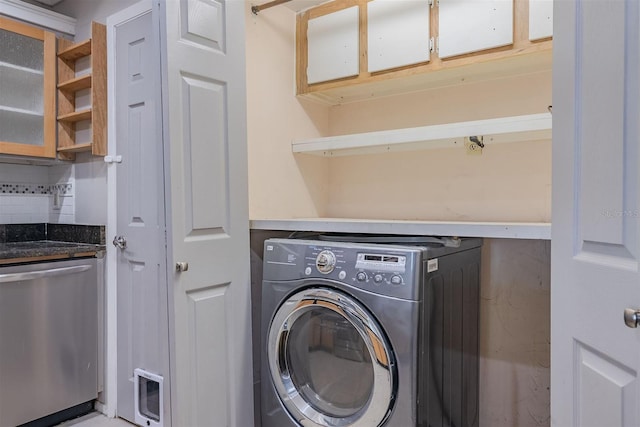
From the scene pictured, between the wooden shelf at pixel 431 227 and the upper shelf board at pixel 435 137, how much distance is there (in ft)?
1.24

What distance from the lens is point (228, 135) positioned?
5.90 feet

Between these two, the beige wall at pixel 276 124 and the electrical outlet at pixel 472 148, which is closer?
the electrical outlet at pixel 472 148

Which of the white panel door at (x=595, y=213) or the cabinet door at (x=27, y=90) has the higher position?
the cabinet door at (x=27, y=90)

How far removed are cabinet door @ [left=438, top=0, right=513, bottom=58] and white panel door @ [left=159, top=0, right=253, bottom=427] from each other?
2.99 feet

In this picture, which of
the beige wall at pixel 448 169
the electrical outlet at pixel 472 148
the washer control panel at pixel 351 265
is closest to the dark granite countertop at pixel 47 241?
the washer control panel at pixel 351 265

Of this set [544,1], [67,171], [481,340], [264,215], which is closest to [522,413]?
[481,340]

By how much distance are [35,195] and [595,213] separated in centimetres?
286

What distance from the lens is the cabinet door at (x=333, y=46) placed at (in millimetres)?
2207

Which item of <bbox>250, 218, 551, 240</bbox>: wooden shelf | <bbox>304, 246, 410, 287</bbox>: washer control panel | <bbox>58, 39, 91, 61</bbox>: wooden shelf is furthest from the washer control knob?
<bbox>58, 39, 91, 61</bbox>: wooden shelf

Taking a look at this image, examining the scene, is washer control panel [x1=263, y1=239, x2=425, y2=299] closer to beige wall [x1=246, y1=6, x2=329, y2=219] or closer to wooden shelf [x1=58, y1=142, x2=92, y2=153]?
beige wall [x1=246, y1=6, x2=329, y2=219]

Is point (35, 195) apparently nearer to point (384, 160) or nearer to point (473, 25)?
point (384, 160)

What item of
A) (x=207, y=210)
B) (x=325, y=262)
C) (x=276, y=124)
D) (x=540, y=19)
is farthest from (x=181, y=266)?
(x=540, y=19)

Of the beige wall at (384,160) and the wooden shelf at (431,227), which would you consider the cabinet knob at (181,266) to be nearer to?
the wooden shelf at (431,227)

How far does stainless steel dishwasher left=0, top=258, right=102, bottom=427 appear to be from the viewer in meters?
1.95
